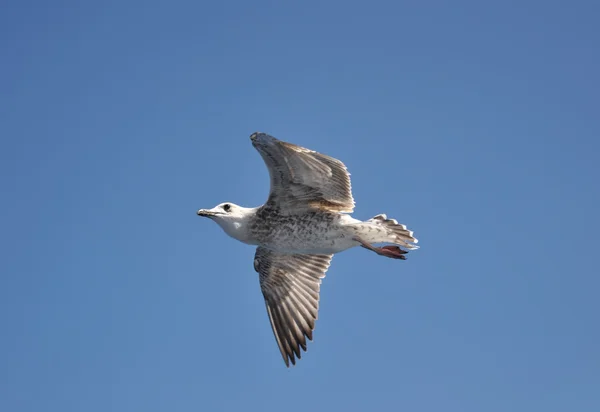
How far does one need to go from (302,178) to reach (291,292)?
9.80ft

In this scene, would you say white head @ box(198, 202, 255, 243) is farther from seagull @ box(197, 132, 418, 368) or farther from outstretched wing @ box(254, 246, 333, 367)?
outstretched wing @ box(254, 246, 333, 367)

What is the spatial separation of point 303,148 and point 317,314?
387cm

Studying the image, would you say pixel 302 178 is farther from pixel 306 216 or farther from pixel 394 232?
pixel 394 232

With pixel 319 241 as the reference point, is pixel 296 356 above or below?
below

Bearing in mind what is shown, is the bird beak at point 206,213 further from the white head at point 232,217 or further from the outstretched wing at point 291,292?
the outstretched wing at point 291,292

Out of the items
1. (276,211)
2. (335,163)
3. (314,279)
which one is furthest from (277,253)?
(335,163)

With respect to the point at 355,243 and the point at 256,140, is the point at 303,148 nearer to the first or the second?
the point at 256,140

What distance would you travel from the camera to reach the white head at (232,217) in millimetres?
13844

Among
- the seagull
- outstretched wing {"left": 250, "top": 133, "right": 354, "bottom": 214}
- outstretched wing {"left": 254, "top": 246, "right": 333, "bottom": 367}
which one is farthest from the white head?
outstretched wing {"left": 254, "top": 246, "right": 333, "bottom": 367}

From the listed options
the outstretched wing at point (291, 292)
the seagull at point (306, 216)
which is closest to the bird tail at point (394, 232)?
the seagull at point (306, 216)

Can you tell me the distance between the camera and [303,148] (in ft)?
41.2

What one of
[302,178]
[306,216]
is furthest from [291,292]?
[302,178]

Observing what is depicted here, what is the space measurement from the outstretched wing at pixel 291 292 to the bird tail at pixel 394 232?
192cm

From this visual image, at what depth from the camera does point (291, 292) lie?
1526cm
